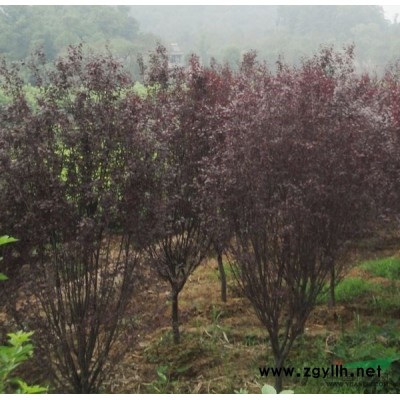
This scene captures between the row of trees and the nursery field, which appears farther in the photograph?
the nursery field

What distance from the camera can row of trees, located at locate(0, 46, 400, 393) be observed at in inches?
161

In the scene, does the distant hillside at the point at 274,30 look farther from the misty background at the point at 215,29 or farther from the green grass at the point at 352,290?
the green grass at the point at 352,290

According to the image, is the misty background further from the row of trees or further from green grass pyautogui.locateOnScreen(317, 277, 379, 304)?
the row of trees

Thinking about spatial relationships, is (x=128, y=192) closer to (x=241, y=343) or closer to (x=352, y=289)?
(x=241, y=343)

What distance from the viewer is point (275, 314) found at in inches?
182

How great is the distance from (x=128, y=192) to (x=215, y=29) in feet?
119

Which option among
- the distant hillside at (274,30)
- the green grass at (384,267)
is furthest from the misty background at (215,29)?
the green grass at (384,267)

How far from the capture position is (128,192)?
412 cm

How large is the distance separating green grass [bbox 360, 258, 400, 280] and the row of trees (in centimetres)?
360

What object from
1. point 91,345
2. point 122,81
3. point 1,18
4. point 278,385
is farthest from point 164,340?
point 1,18

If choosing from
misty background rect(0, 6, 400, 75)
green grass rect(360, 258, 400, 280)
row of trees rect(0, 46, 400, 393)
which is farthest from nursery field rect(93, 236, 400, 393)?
misty background rect(0, 6, 400, 75)

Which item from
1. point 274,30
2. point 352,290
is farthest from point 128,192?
point 274,30

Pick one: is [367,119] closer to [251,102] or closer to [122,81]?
[251,102]

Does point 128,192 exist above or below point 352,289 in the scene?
above
